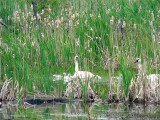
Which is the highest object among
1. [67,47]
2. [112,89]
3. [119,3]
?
[119,3]

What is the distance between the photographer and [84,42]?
15039 mm

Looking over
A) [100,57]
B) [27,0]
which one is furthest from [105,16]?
[27,0]

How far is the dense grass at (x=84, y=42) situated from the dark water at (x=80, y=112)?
65 centimetres

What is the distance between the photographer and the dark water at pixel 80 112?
11.3 metres

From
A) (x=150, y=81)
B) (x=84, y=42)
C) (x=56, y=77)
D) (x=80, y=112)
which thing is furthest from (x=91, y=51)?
(x=80, y=112)

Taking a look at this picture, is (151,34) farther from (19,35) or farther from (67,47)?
(19,35)

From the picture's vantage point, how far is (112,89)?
41.3ft

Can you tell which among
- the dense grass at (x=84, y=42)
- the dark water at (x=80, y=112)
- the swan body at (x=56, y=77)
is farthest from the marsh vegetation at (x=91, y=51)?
the dark water at (x=80, y=112)

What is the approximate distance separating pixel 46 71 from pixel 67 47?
A: 2.20 m

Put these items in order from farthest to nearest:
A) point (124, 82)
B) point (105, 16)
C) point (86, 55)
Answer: point (105, 16) < point (86, 55) < point (124, 82)

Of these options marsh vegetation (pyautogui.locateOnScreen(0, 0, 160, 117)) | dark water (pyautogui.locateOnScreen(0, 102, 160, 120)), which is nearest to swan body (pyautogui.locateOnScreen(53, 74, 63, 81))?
marsh vegetation (pyautogui.locateOnScreen(0, 0, 160, 117))

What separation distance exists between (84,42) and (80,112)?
11.2 ft

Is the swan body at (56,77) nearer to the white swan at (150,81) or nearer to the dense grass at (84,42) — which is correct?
the dense grass at (84,42)

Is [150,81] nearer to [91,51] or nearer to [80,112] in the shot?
[80,112]
